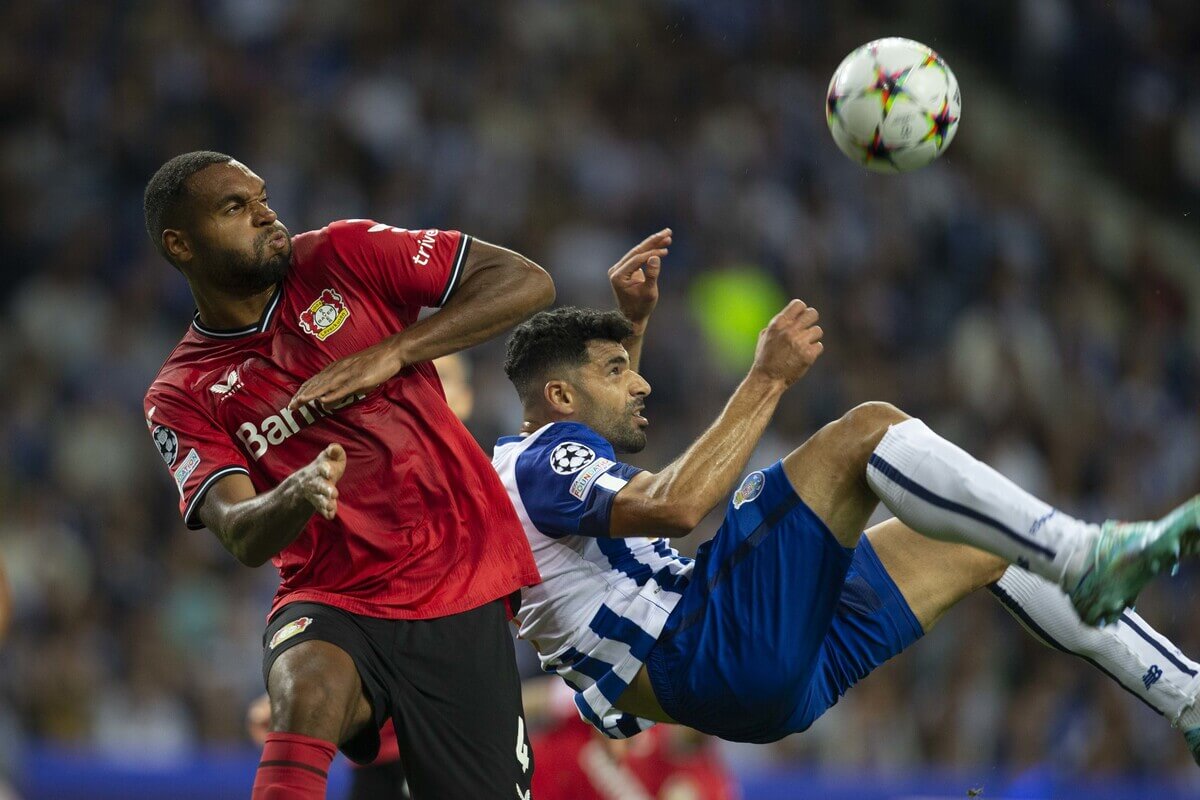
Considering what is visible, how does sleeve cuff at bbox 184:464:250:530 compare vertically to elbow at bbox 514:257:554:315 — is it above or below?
below

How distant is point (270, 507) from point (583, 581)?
1.20 m

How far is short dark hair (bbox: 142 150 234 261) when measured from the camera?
4324 mm

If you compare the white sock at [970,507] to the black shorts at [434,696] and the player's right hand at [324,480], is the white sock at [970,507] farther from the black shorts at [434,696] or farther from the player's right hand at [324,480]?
the player's right hand at [324,480]

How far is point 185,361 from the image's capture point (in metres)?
4.48

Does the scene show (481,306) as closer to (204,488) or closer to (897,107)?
(204,488)

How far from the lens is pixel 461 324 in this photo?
430 cm

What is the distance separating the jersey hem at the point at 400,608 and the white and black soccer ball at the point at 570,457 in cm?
36

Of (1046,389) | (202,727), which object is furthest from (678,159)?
(202,727)

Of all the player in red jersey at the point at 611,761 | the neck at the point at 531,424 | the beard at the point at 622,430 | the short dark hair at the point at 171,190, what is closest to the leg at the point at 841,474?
the beard at the point at 622,430

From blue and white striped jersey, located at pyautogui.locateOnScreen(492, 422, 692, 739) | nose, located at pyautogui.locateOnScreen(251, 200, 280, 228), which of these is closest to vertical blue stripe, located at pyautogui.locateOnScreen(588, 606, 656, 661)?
blue and white striped jersey, located at pyautogui.locateOnScreen(492, 422, 692, 739)

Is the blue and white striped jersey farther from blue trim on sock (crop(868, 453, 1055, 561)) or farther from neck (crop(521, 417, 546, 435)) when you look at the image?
blue trim on sock (crop(868, 453, 1055, 561))

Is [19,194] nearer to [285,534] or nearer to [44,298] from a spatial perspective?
[44,298]

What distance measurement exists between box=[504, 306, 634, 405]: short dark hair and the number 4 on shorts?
1.14 metres

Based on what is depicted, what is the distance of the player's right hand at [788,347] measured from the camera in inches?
175
